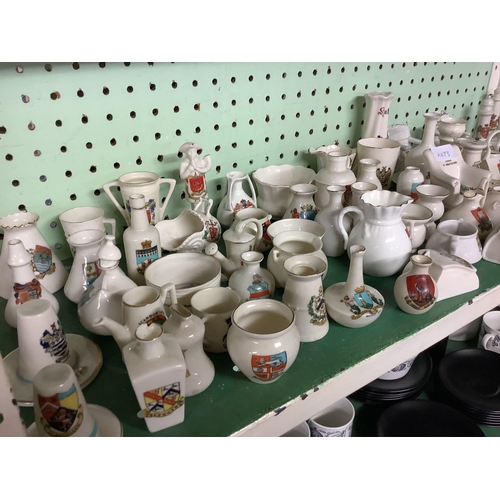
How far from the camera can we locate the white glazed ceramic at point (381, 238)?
110cm

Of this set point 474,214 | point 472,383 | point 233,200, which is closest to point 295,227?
point 233,200

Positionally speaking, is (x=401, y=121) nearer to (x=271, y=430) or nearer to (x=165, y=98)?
(x=165, y=98)

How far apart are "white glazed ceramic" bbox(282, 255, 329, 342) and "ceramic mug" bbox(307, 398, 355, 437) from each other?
41 cm

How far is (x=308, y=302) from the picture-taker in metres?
0.92

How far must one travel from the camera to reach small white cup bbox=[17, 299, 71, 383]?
0.78 m

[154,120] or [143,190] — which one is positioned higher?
[154,120]

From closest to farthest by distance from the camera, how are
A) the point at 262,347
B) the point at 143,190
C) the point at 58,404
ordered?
the point at 58,404 → the point at 262,347 → the point at 143,190

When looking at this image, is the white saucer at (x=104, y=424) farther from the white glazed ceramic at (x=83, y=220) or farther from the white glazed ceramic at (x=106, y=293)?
the white glazed ceramic at (x=83, y=220)

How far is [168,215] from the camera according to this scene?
132cm

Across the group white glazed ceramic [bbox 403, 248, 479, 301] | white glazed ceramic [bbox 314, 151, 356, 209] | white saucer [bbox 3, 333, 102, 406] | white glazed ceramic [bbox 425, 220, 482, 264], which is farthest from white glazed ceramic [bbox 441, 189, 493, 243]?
white saucer [bbox 3, 333, 102, 406]

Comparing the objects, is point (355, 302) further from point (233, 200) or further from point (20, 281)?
point (20, 281)

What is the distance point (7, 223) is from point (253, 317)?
62 cm

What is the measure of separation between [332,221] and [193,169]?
0.41m

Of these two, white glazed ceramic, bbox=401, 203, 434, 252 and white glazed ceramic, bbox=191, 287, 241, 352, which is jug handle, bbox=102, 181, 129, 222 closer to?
white glazed ceramic, bbox=191, 287, 241, 352
